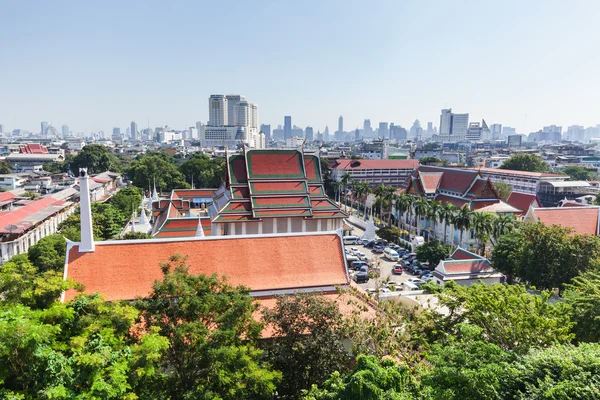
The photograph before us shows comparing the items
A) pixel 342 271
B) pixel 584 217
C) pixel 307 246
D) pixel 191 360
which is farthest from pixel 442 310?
pixel 584 217

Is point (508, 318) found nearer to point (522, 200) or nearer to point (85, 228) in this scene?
point (85, 228)

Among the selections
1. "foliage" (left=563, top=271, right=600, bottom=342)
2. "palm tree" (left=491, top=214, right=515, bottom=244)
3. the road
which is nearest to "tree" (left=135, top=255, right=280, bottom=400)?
"foliage" (left=563, top=271, right=600, bottom=342)

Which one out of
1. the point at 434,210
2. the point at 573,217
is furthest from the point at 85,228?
the point at 573,217

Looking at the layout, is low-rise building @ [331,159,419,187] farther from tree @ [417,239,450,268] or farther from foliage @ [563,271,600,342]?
foliage @ [563,271,600,342]

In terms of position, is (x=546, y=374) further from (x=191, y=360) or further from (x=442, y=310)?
(x=442, y=310)

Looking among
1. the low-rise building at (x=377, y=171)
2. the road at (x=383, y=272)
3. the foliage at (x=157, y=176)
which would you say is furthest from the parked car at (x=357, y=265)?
the low-rise building at (x=377, y=171)

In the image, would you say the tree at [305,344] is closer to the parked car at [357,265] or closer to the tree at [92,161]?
the parked car at [357,265]
